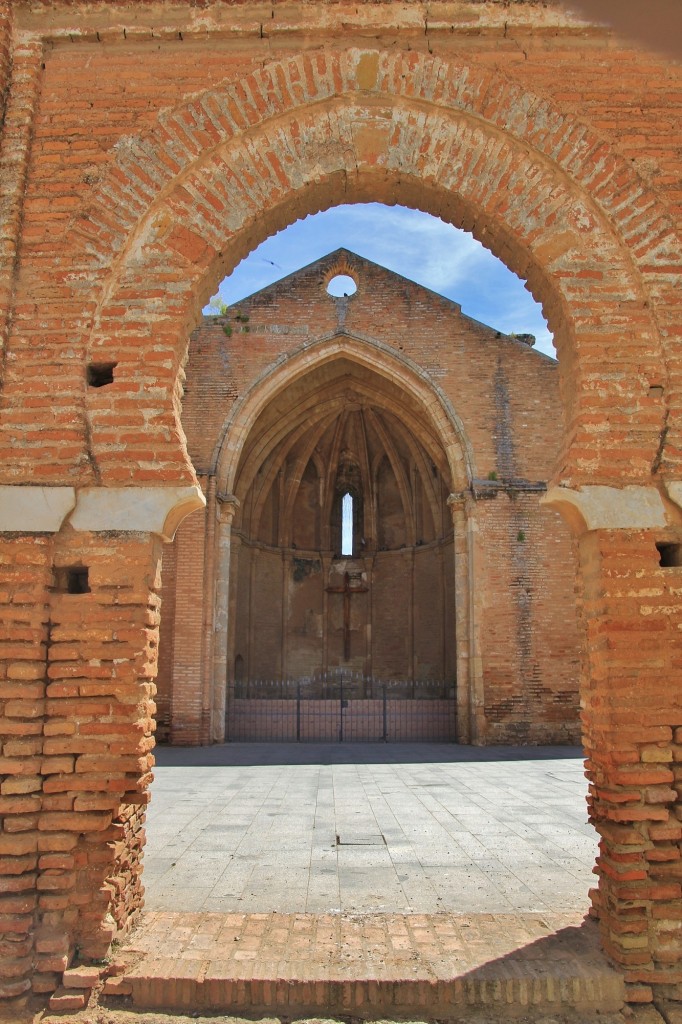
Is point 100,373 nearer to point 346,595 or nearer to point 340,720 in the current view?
point 340,720

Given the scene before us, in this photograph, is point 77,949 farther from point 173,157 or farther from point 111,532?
point 173,157

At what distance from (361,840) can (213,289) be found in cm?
480

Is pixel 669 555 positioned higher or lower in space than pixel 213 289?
lower

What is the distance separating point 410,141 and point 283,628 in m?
16.4

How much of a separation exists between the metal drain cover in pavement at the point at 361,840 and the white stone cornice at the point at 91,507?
358 cm

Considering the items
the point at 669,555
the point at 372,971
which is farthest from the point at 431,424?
Result: the point at 372,971

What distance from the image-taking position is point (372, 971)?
363cm

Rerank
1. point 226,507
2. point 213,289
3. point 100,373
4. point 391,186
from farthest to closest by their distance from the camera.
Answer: point 226,507 < point 391,186 < point 213,289 < point 100,373

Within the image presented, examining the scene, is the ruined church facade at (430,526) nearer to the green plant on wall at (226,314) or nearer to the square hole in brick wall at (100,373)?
the green plant on wall at (226,314)

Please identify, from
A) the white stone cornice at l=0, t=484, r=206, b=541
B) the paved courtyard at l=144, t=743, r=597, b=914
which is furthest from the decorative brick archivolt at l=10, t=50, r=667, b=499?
the paved courtyard at l=144, t=743, r=597, b=914

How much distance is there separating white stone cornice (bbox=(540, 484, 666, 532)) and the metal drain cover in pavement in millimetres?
3667

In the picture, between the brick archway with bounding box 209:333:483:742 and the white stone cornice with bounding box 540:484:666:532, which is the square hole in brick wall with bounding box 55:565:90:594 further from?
the brick archway with bounding box 209:333:483:742

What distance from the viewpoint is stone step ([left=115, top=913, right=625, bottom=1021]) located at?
3512 millimetres

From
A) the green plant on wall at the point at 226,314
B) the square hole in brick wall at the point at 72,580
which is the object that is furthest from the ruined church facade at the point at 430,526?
the square hole in brick wall at the point at 72,580
